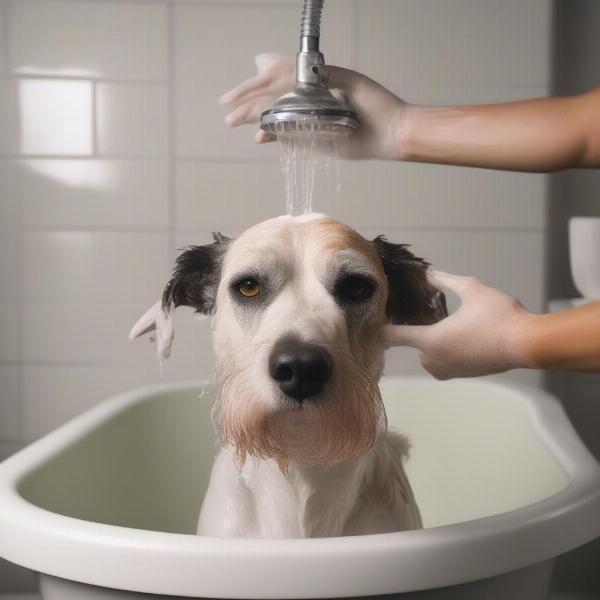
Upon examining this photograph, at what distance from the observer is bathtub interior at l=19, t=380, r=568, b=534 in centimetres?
194

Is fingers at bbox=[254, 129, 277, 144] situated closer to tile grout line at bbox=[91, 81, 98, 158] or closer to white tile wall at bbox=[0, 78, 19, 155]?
tile grout line at bbox=[91, 81, 98, 158]

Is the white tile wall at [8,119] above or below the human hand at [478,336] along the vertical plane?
above

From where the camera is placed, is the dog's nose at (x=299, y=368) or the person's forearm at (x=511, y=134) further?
the person's forearm at (x=511, y=134)

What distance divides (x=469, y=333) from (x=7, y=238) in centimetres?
201

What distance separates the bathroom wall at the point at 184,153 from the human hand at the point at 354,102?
1079 millimetres

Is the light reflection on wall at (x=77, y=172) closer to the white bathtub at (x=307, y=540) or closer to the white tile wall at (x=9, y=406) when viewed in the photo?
the white tile wall at (x=9, y=406)

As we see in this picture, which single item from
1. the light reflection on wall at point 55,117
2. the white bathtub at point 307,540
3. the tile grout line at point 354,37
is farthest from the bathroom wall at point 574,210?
the light reflection on wall at point 55,117

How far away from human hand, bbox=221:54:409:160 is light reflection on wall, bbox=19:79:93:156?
125 centimetres

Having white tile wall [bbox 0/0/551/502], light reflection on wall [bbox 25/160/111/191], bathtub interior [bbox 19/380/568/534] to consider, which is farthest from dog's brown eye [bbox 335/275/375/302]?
light reflection on wall [bbox 25/160/111/191]

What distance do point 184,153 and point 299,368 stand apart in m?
1.72

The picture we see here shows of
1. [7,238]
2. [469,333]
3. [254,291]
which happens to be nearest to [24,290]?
[7,238]

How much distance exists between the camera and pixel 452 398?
2350mm

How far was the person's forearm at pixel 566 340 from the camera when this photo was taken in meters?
1.01

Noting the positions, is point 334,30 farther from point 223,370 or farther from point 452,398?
point 223,370
